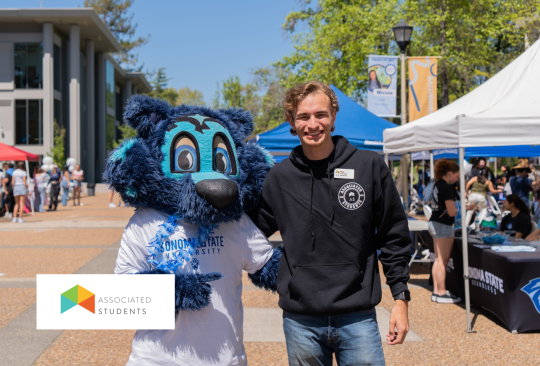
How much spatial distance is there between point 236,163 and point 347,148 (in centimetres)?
50

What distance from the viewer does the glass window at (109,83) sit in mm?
40219

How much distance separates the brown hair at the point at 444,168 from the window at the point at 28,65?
30432 millimetres

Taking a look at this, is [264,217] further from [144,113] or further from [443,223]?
[443,223]

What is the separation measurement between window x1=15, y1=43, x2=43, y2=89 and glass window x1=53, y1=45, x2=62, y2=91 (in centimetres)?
97

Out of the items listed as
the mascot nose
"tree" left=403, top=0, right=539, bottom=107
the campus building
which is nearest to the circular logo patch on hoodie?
the mascot nose

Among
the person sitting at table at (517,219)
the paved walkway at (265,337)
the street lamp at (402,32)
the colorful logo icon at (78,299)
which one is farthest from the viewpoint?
the street lamp at (402,32)

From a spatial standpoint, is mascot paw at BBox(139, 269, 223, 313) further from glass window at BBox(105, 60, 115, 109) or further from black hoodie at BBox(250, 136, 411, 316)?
glass window at BBox(105, 60, 115, 109)

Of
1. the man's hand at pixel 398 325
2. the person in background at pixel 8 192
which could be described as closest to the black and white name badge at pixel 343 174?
the man's hand at pixel 398 325

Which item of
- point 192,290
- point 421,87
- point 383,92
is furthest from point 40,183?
point 192,290

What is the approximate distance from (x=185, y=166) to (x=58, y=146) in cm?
2886

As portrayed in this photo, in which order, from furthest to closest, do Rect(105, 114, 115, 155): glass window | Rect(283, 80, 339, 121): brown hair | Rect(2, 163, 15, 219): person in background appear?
Rect(105, 114, 115, 155): glass window, Rect(2, 163, 15, 219): person in background, Rect(283, 80, 339, 121): brown hair

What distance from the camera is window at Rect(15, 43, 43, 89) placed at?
3131 centimetres

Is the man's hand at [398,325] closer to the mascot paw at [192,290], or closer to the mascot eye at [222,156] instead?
the mascot paw at [192,290]

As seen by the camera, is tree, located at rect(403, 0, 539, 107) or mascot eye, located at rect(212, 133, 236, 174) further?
tree, located at rect(403, 0, 539, 107)
